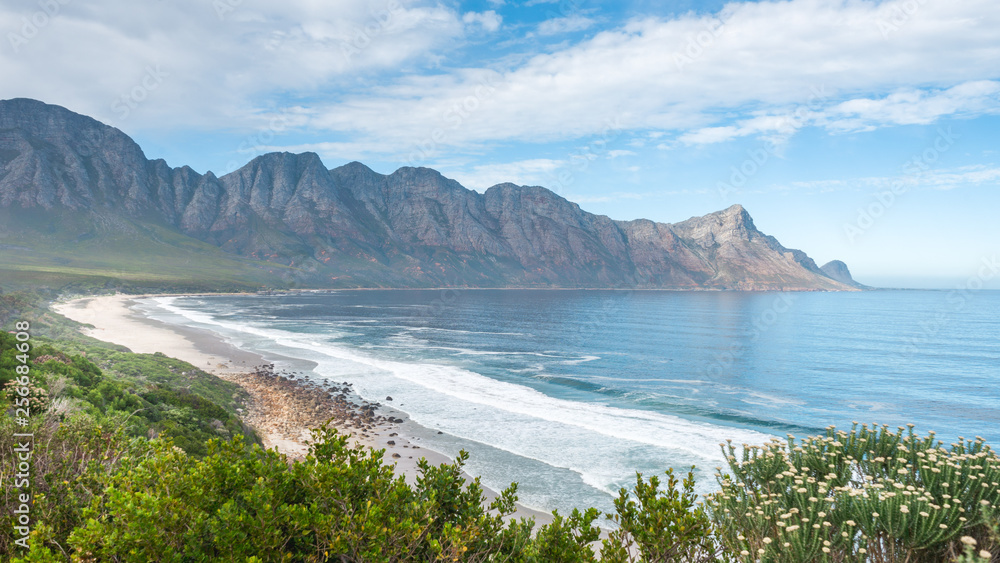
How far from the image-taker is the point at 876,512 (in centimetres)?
→ 718

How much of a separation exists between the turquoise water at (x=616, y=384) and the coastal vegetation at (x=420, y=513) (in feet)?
53.9

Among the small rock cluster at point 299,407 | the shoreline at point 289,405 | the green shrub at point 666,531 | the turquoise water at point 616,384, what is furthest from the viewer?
the small rock cluster at point 299,407

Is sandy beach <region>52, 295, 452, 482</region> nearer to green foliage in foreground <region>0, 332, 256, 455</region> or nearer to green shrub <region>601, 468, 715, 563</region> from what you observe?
green foliage in foreground <region>0, 332, 256, 455</region>

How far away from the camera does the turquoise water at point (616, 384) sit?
1208 inches

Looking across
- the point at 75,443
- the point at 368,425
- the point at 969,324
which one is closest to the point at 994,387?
the point at 368,425

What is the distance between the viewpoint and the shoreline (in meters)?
29.1

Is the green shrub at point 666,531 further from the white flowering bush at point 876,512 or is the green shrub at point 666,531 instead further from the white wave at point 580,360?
the white wave at point 580,360

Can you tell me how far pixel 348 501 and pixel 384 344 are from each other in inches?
2745

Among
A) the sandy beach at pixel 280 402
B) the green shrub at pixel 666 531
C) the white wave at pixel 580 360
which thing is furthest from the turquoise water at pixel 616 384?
the green shrub at pixel 666 531

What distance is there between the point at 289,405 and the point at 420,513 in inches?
1407

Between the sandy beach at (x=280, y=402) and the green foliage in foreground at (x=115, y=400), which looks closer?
the green foliage in foreground at (x=115, y=400)

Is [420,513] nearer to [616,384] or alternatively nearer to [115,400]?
[115,400]

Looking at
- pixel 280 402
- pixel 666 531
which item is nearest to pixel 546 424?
pixel 280 402

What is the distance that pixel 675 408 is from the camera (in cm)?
4262
